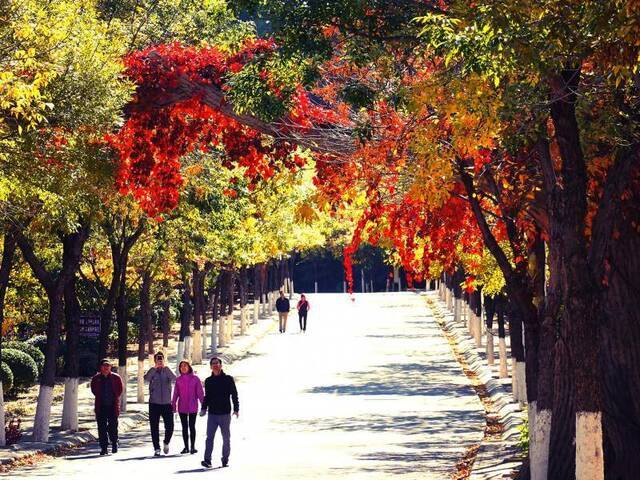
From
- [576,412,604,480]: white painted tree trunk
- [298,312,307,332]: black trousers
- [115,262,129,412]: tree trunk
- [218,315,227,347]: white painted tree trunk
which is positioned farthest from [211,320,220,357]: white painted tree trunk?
[576,412,604,480]: white painted tree trunk

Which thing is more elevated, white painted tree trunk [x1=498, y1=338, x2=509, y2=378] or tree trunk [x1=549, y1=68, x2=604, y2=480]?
tree trunk [x1=549, y1=68, x2=604, y2=480]

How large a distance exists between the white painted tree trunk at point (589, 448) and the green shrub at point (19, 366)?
2668cm

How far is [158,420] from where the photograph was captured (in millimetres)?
25359

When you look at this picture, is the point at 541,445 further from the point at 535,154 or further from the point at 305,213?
the point at 305,213

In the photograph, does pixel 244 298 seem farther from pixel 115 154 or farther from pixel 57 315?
pixel 115 154

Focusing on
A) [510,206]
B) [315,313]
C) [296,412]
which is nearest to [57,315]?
[296,412]

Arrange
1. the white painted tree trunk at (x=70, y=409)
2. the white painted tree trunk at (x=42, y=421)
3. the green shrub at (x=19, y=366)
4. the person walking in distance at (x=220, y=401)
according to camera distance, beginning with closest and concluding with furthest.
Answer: the person walking in distance at (x=220, y=401), the white painted tree trunk at (x=42, y=421), the white painted tree trunk at (x=70, y=409), the green shrub at (x=19, y=366)

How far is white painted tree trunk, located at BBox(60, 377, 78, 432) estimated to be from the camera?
29156 millimetres

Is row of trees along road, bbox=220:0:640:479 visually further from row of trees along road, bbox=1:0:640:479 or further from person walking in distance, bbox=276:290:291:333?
person walking in distance, bbox=276:290:291:333

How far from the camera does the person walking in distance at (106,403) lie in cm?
2564

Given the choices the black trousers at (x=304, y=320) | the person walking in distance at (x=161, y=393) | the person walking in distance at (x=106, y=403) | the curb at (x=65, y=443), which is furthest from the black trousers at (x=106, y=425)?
the black trousers at (x=304, y=320)

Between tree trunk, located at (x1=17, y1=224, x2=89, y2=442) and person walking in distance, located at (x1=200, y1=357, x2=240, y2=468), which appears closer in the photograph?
person walking in distance, located at (x1=200, y1=357, x2=240, y2=468)

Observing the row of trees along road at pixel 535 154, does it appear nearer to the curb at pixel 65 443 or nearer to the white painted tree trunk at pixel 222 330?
the curb at pixel 65 443

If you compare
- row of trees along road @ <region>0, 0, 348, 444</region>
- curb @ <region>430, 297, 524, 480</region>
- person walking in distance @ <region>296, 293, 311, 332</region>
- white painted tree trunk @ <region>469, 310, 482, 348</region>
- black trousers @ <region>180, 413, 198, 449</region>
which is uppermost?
row of trees along road @ <region>0, 0, 348, 444</region>
